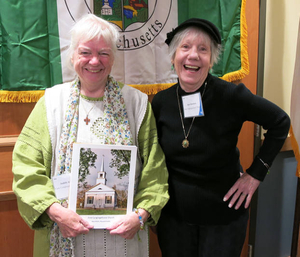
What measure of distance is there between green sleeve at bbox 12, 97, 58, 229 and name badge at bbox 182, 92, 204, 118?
64 centimetres

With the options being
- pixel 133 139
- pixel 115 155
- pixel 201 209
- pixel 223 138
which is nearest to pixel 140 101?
pixel 133 139

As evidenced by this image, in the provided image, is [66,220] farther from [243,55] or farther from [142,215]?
[243,55]

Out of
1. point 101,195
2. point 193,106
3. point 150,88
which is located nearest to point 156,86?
point 150,88

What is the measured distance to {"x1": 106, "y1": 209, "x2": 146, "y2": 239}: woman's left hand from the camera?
3.70 ft

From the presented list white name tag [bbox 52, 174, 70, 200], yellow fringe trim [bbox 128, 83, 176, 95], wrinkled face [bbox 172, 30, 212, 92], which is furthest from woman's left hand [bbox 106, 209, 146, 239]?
yellow fringe trim [bbox 128, 83, 176, 95]

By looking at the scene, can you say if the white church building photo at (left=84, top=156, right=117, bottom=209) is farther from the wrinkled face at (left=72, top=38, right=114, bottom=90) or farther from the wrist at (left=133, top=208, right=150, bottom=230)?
the wrinkled face at (left=72, top=38, right=114, bottom=90)

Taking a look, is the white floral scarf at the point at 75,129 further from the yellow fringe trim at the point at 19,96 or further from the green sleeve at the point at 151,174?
the yellow fringe trim at the point at 19,96

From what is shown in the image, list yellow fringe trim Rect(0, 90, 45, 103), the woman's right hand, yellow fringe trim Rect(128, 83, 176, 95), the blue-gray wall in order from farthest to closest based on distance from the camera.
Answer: the blue-gray wall → yellow fringe trim Rect(128, 83, 176, 95) → yellow fringe trim Rect(0, 90, 45, 103) → the woman's right hand

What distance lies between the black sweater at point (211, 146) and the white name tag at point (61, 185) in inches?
18.8

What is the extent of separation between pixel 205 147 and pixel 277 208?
1.41 metres

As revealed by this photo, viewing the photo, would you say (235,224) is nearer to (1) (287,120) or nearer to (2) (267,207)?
(1) (287,120)

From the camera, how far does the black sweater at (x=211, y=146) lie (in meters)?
1.27

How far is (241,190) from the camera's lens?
1.33 m

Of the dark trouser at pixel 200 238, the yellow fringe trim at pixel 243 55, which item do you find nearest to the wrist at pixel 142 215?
the dark trouser at pixel 200 238
